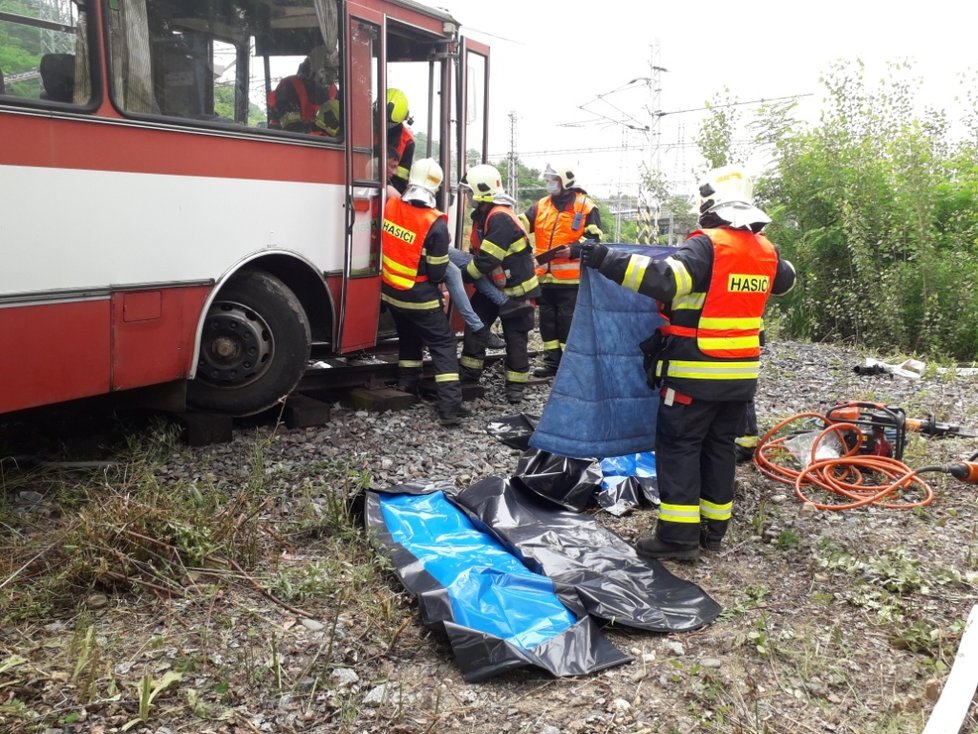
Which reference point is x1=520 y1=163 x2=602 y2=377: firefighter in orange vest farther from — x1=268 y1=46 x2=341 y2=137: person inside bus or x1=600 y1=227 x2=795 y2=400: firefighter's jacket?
x1=600 y1=227 x2=795 y2=400: firefighter's jacket

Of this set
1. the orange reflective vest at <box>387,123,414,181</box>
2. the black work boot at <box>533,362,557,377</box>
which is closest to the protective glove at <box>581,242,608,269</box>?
the orange reflective vest at <box>387,123,414,181</box>

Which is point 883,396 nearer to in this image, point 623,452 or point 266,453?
point 623,452

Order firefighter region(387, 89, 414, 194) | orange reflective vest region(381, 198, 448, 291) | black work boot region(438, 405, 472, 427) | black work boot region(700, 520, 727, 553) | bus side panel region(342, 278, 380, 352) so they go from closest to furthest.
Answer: black work boot region(700, 520, 727, 553), bus side panel region(342, 278, 380, 352), orange reflective vest region(381, 198, 448, 291), black work boot region(438, 405, 472, 427), firefighter region(387, 89, 414, 194)

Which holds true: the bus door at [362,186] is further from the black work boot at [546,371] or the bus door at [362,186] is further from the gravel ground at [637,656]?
the black work boot at [546,371]

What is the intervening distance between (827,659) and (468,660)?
1.36 m

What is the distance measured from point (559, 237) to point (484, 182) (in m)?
1.20

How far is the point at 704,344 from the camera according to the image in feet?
13.4

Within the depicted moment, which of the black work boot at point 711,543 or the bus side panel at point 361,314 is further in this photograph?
the bus side panel at point 361,314

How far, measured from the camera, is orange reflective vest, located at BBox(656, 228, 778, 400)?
4.04 m

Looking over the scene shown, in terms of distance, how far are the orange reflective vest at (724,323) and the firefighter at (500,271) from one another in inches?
116

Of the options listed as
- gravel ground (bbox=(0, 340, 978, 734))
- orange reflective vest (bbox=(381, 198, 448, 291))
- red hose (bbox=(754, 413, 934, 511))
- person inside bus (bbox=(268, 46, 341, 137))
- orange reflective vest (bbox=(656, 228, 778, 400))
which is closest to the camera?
gravel ground (bbox=(0, 340, 978, 734))

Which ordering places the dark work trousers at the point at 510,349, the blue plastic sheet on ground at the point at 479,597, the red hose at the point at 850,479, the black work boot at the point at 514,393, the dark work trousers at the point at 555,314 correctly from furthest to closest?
the dark work trousers at the point at 555,314 → the dark work trousers at the point at 510,349 → the black work boot at the point at 514,393 → the red hose at the point at 850,479 → the blue plastic sheet on ground at the point at 479,597

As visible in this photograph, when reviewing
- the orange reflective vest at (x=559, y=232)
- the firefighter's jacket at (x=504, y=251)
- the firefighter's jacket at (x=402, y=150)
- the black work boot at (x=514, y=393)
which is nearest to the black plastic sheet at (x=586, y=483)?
the black work boot at (x=514, y=393)

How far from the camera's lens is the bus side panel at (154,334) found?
14.8ft
